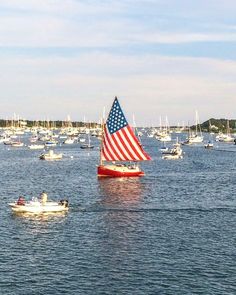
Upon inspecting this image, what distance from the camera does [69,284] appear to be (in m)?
53.8

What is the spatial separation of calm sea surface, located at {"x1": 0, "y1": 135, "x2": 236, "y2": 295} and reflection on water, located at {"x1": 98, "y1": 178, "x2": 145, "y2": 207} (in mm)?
189

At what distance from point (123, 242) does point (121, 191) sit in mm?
45020

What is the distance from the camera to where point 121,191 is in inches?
4500

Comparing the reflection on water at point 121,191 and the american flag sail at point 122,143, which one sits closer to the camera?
the reflection on water at point 121,191

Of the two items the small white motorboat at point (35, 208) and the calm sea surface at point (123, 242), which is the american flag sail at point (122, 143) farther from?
the small white motorboat at point (35, 208)

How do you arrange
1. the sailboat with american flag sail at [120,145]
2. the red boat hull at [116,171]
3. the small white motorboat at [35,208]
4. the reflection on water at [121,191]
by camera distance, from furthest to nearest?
the red boat hull at [116,171] → the sailboat with american flag sail at [120,145] → the reflection on water at [121,191] → the small white motorboat at [35,208]

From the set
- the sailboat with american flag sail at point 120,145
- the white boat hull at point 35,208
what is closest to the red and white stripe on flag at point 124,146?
the sailboat with american flag sail at point 120,145

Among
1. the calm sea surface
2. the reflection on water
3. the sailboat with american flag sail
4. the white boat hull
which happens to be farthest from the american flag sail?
the white boat hull

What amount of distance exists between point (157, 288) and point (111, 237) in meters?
20.2

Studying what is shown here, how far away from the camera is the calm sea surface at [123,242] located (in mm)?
54156

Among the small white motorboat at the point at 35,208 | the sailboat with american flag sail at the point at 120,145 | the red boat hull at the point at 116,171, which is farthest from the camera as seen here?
the red boat hull at the point at 116,171

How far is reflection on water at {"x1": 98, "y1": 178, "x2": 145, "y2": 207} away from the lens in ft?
332

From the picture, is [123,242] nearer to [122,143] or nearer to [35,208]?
[35,208]

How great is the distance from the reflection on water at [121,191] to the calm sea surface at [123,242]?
19cm
